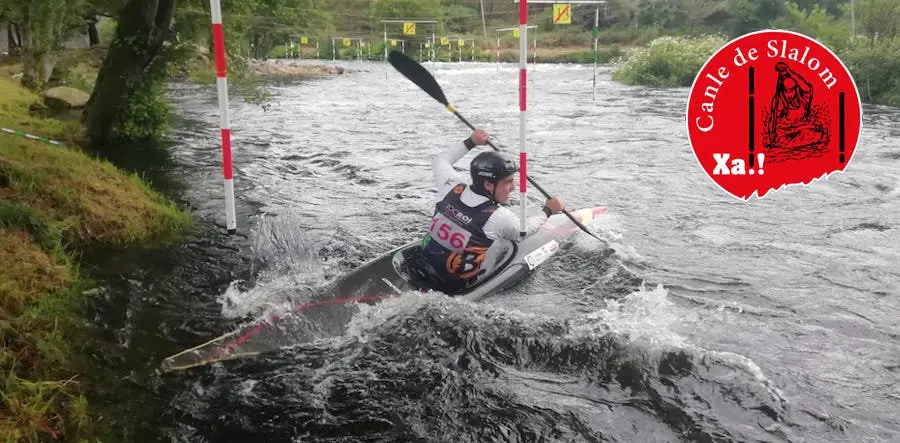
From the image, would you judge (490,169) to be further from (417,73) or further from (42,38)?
(42,38)

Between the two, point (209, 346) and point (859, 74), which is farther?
point (859, 74)

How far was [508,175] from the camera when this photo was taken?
14.0ft

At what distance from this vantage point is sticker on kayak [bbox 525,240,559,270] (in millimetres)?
Result: 5082

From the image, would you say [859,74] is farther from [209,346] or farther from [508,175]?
[209,346]

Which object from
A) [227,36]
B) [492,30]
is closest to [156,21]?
[227,36]

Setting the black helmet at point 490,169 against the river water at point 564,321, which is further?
the black helmet at point 490,169

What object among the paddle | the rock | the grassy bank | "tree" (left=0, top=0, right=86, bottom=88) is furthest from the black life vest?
the rock

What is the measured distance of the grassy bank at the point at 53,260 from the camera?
110 inches

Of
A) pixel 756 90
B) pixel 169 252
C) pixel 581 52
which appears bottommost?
pixel 169 252

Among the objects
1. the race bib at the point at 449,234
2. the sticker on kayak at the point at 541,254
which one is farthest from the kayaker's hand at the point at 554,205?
the race bib at the point at 449,234

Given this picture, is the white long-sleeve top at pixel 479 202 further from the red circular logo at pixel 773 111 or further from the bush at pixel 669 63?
the bush at pixel 669 63

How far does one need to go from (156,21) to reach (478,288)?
5.92 meters

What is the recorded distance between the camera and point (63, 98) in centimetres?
1273

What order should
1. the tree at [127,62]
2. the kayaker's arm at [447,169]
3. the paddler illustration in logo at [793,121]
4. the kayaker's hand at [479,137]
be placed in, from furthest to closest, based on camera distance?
the tree at [127,62]
the paddler illustration in logo at [793,121]
the kayaker's hand at [479,137]
the kayaker's arm at [447,169]
